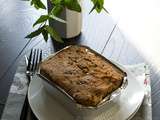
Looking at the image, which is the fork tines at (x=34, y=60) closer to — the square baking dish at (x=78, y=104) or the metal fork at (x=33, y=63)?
the metal fork at (x=33, y=63)

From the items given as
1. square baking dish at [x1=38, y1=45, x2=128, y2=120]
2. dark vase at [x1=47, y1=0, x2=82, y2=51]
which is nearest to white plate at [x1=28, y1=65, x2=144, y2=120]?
square baking dish at [x1=38, y1=45, x2=128, y2=120]

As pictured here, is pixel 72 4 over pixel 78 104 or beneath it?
over

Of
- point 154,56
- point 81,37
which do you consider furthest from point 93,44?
point 154,56

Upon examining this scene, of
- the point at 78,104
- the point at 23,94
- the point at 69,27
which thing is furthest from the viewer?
the point at 69,27

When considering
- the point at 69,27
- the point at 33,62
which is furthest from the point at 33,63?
the point at 69,27

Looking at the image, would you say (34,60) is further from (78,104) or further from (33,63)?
(78,104)

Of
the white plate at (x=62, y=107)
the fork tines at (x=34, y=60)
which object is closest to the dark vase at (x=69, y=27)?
the fork tines at (x=34, y=60)

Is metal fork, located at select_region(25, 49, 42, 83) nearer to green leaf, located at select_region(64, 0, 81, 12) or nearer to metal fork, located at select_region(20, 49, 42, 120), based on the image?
metal fork, located at select_region(20, 49, 42, 120)

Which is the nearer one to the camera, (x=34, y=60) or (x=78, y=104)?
(x=78, y=104)
